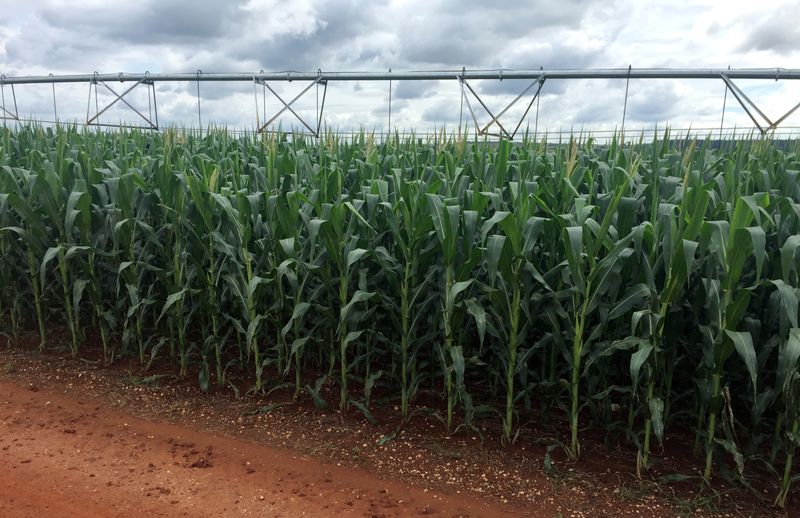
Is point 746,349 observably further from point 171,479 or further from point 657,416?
point 171,479

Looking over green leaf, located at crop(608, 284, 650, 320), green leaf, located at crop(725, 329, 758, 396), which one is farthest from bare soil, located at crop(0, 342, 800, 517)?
green leaf, located at crop(608, 284, 650, 320)

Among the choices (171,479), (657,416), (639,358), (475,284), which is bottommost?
(171,479)

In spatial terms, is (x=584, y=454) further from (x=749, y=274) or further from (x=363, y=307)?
(x=363, y=307)

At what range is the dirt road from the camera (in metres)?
3.15

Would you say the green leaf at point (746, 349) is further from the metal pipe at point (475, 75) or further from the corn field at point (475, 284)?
the metal pipe at point (475, 75)

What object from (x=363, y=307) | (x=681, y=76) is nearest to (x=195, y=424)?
(x=363, y=307)

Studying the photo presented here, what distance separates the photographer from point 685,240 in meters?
3.08

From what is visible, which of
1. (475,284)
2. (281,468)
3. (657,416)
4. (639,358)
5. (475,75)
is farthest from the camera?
(475,75)

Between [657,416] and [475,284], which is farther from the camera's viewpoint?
[475,284]

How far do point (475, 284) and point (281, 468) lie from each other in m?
1.81

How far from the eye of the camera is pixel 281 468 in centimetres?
357

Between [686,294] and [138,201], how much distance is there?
4502mm

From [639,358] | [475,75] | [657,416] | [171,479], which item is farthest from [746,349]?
[475,75]

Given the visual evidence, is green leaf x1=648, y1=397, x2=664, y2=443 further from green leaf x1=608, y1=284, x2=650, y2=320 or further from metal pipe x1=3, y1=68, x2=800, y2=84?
metal pipe x1=3, y1=68, x2=800, y2=84
